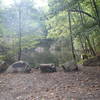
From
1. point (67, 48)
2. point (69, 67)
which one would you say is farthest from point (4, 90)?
point (67, 48)

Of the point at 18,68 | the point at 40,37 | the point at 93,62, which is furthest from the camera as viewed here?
the point at 40,37

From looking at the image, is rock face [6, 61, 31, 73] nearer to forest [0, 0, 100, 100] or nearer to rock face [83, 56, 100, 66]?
forest [0, 0, 100, 100]

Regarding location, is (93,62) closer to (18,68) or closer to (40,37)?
(18,68)

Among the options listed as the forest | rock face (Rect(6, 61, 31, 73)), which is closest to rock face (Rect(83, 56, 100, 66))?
the forest

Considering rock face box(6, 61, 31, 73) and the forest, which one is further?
rock face box(6, 61, 31, 73)

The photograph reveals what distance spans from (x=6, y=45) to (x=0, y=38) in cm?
75

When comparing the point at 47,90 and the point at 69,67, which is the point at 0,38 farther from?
the point at 47,90

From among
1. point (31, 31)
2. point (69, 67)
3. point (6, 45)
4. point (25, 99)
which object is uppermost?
Result: point (31, 31)

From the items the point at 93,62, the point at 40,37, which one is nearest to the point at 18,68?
the point at 93,62

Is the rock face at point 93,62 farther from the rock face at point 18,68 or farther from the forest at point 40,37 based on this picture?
the rock face at point 18,68

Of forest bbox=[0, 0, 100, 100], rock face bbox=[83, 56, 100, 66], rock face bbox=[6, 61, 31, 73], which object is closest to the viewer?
forest bbox=[0, 0, 100, 100]

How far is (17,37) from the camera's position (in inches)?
492

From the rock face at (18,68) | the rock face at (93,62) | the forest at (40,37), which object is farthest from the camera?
the rock face at (93,62)

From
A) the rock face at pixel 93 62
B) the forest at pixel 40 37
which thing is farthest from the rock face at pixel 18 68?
the rock face at pixel 93 62
